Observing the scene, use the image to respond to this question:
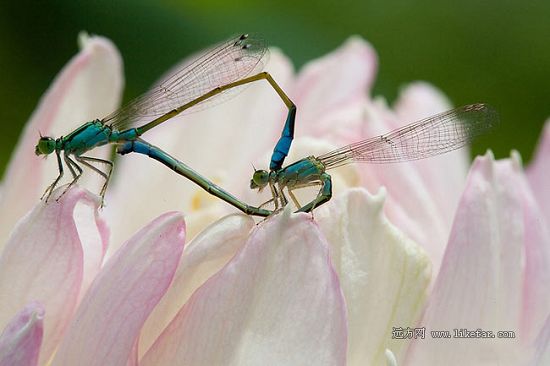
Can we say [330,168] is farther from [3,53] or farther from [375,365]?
[3,53]

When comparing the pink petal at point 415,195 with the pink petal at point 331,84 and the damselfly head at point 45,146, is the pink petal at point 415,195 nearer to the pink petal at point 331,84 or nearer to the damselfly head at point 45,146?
the pink petal at point 331,84

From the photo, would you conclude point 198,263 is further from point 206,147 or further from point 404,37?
point 404,37

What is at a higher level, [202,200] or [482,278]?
[202,200]

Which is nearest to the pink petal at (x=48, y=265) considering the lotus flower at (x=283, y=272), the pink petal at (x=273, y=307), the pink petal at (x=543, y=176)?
the lotus flower at (x=283, y=272)

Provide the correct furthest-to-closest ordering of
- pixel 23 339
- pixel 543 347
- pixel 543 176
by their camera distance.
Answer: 1. pixel 543 176
2. pixel 543 347
3. pixel 23 339

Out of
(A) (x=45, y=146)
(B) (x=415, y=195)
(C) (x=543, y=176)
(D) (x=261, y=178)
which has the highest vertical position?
(A) (x=45, y=146)

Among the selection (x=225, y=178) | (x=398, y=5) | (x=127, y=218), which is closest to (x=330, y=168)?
(x=225, y=178)

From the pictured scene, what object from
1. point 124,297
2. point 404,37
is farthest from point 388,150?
point 404,37

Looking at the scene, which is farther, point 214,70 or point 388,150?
point 214,70

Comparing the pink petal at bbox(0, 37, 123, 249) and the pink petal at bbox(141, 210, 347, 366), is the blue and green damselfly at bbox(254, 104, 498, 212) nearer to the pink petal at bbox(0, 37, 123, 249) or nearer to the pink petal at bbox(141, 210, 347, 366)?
the pink petal at bbox(141, 210, 347, 366)
